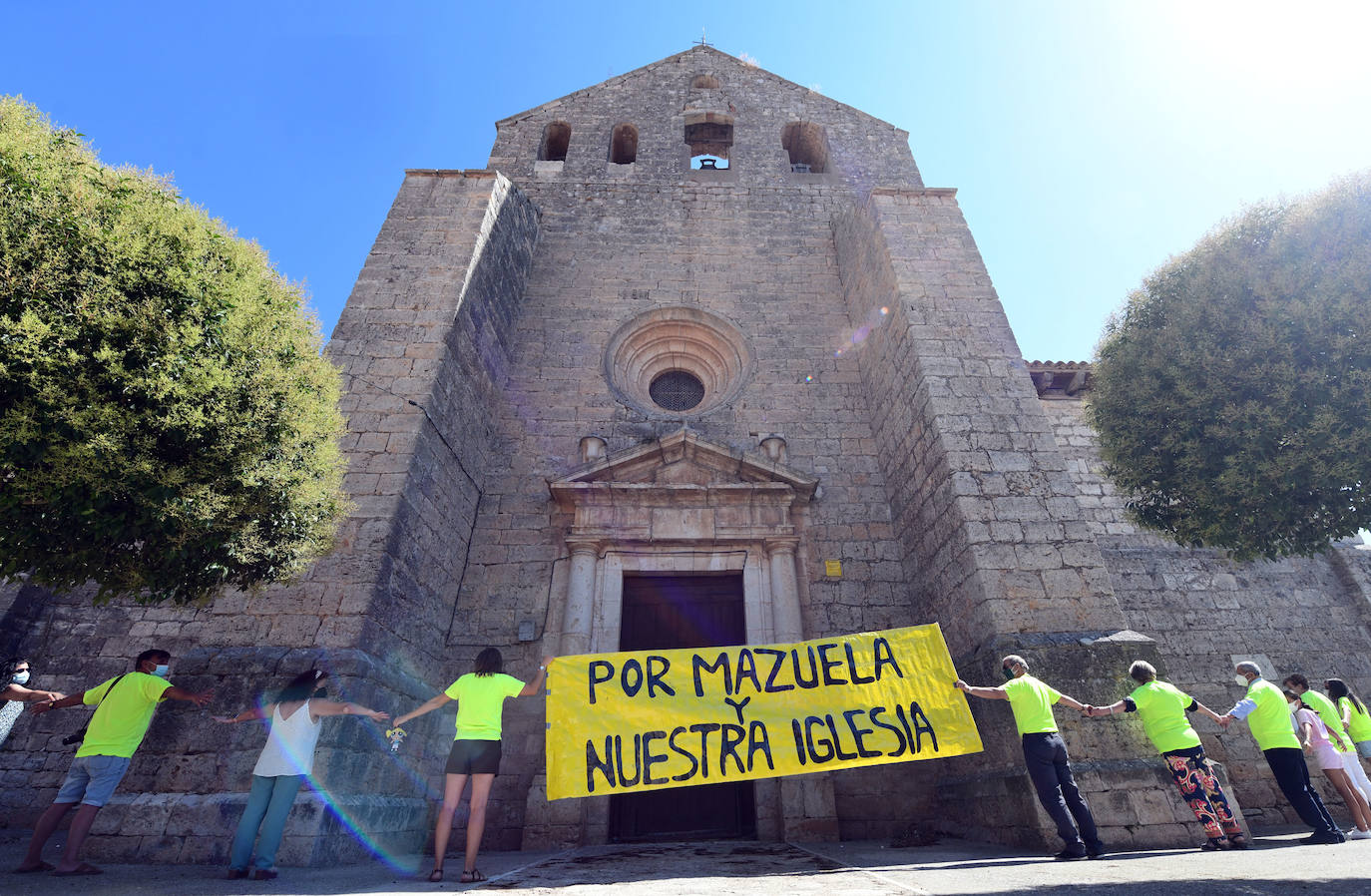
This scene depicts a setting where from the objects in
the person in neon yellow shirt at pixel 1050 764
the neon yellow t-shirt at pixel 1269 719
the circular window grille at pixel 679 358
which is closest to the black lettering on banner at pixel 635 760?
the person in neon yellow shirt at pixel 1050 764

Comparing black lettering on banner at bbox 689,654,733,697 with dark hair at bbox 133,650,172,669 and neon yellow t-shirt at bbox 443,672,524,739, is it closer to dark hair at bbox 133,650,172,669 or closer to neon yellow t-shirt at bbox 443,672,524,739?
neon yellow t-shirt at bbox 443,672,524,739

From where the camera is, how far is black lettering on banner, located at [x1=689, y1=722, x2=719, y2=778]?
4359mm

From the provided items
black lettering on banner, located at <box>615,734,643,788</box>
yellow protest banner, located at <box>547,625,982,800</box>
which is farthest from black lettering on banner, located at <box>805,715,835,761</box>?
black lettering on banner, located at <box>615,734,643,788</box>

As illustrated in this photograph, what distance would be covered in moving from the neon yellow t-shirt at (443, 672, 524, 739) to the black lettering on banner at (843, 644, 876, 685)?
2.52 metres

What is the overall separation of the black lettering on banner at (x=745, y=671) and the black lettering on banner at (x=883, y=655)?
0.95m

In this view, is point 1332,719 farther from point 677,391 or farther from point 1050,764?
point 677,391

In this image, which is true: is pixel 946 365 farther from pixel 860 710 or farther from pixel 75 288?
pixel 75 288

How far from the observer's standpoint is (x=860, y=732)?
4527 mm

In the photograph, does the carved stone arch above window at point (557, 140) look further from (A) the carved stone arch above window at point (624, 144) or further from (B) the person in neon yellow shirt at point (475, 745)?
(B) the person in neon yellow shirt at point (475, 745)

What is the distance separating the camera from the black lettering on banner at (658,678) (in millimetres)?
4594

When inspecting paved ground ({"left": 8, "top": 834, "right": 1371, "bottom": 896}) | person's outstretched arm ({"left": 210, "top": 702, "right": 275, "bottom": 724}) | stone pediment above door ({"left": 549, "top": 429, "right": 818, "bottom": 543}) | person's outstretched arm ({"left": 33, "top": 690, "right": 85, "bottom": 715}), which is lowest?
paved ground ({"left": 8, "top": 834, "right": 1371, "bottom": 896})

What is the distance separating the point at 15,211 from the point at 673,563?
18.9 ft

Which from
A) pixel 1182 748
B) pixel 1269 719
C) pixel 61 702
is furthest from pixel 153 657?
Result: pixel 1269 719

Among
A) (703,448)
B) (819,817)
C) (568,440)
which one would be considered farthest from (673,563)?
(819,817)
